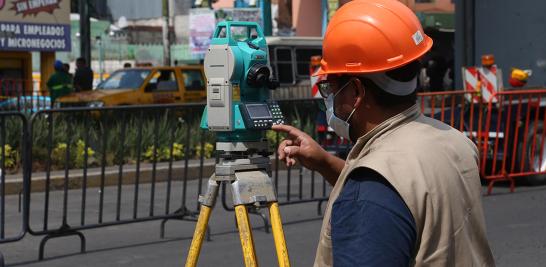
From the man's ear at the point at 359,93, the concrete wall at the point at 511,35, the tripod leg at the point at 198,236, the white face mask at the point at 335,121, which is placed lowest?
the tripod leg at the point at 198,236

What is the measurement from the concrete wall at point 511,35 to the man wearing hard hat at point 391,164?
16.0 metres

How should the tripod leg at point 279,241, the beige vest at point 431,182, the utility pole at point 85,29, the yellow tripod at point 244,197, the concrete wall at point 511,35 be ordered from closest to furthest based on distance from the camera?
1. the beige vest at point 431,182
2. the tripod leg at point 279,241
3. the yellow tripod at point 244,197
4. the concrete wall at point 511,35
5. the utility pole at point 85,29

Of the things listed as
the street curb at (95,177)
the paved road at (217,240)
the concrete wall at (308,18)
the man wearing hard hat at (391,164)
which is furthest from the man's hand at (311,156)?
the concrete wall at (308,18)

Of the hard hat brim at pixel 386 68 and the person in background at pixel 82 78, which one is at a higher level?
the hard hat brim at pixel 386 68

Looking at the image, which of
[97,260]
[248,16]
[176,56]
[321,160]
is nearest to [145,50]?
[176,56]

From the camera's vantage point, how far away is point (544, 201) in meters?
10.5

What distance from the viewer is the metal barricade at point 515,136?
1156 centimetres

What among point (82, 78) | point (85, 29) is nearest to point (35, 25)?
point (82, 78)

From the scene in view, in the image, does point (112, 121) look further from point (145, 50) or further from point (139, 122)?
point (145, 50)

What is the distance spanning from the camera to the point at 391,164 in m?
2.32

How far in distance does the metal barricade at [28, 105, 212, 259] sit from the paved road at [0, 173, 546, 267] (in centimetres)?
11

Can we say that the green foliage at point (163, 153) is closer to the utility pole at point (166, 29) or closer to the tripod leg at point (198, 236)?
the tripod leg at point (198, 236)

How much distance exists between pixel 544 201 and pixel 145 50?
44.6m

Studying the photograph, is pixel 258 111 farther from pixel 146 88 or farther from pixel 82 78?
pixel 82 78
